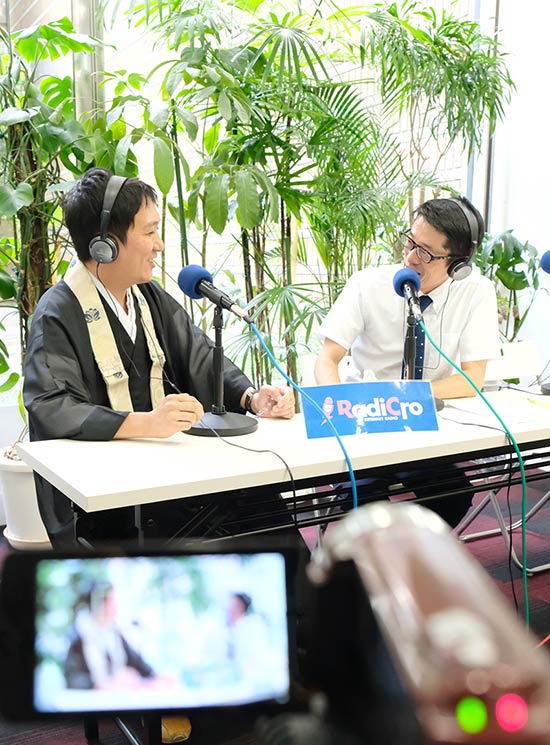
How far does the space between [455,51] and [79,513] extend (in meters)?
2.97

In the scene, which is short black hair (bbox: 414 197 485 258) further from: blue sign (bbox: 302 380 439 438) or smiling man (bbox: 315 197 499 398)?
blue sign (bbox: 302 380 439 438)

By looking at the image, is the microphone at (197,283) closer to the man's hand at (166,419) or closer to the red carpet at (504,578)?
the man's hand at (166,419)

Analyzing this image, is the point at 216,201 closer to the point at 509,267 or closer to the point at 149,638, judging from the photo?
the point at 509,267

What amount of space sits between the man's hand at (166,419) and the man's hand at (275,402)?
352 millimetres

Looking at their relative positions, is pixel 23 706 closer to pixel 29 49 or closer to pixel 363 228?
pixel 29 49

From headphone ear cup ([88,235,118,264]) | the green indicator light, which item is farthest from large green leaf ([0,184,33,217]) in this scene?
the green indicator light

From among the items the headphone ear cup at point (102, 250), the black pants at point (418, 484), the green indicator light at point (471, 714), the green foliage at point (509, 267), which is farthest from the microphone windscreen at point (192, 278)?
the green foliage at point (509, 267)

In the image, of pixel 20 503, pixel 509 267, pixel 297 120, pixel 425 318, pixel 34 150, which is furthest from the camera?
pixel 509 267

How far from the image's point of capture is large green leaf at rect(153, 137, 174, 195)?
2580 millimetres

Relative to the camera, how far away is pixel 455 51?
12.2ft

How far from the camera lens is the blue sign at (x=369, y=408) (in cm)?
181

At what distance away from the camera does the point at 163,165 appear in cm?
259

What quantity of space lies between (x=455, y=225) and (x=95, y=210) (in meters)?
1.10

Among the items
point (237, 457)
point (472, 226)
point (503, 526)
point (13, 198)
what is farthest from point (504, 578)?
point (13, 198)
